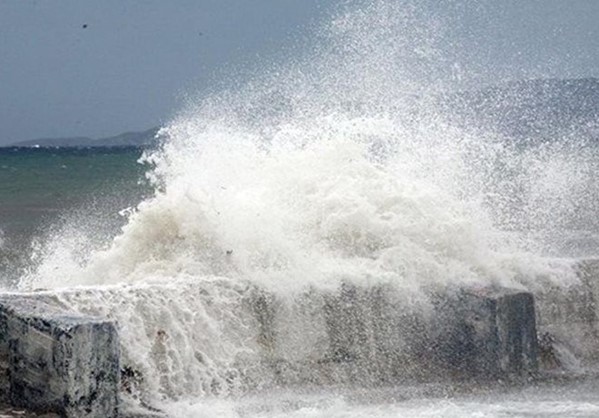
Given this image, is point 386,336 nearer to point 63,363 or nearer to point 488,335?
point 488,335

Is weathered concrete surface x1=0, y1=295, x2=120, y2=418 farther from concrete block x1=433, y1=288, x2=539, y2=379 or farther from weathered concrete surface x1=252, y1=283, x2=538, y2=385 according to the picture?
concrete block x1=433, y1=288, x2=539, y2=379

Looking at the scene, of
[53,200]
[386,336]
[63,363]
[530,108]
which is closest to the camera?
[63,363]

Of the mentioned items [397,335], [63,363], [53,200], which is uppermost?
[53,200]

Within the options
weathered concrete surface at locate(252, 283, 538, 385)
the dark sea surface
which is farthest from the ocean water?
the dark sea surface

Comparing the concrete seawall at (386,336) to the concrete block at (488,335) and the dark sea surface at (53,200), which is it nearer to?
the concrete block at (488,335)

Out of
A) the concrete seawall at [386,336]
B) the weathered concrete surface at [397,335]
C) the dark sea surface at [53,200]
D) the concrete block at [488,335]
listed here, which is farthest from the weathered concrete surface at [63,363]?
the dark sea surface at [53,200]

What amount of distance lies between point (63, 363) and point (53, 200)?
29.4 metres

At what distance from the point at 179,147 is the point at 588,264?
482 cm

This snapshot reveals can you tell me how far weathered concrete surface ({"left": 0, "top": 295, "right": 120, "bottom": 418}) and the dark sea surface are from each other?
9.93 meters

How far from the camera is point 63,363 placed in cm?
834

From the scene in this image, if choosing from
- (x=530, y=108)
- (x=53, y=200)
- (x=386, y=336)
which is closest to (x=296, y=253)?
(x=386, y=336)

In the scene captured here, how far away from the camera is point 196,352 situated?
10070 millimetres

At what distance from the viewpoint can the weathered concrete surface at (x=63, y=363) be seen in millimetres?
8328

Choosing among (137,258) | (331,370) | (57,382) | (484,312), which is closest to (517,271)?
(484,312)
